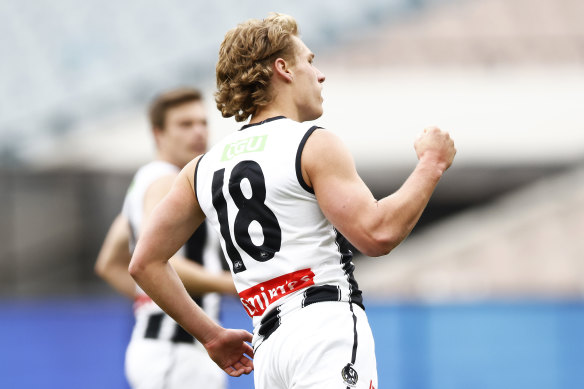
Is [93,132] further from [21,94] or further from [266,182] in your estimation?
[266,182]

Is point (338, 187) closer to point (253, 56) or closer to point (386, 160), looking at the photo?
point (253, 56)

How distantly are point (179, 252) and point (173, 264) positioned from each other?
0.19m

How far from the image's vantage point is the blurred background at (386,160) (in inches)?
337

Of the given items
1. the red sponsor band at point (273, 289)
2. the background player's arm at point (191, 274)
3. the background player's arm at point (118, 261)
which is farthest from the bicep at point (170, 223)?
the background player's arm at point (118, 261)

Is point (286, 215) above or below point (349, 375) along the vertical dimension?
above

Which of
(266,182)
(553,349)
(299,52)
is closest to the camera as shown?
(266,182)

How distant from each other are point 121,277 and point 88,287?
7.72 meters

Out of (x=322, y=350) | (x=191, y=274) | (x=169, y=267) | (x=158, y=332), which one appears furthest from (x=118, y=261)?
(x=322, y=350)

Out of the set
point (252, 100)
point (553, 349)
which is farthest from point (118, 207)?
point (252, 100)

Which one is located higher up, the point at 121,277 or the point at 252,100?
the point at 252,100

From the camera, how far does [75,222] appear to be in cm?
1305

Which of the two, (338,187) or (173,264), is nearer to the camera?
(338,187)

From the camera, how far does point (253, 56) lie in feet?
9.77

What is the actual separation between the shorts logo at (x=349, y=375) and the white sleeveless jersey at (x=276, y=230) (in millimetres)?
226
